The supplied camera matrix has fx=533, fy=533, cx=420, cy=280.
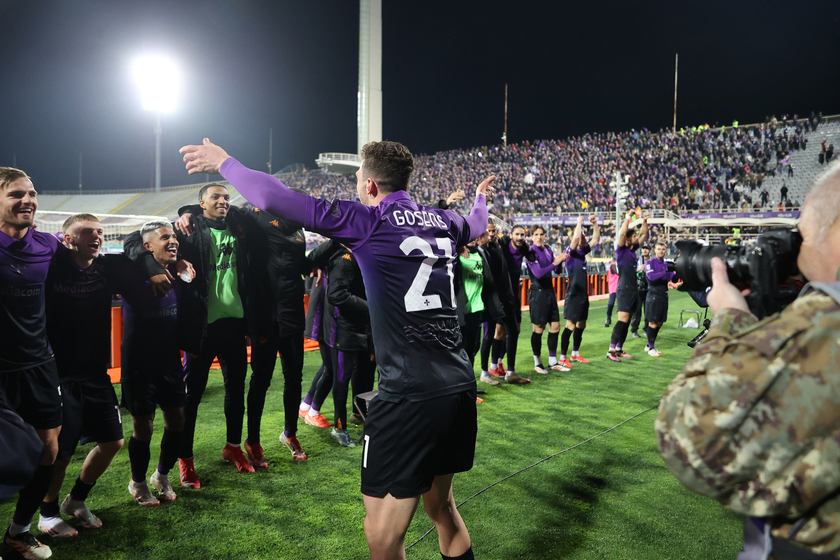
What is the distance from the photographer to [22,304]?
9.54ft

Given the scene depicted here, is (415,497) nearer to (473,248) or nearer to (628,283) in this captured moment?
(473,248)

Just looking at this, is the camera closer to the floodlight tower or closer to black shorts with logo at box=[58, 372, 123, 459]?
black shorts with logo at box=[58, 372, 123, 459]

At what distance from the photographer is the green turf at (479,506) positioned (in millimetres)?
3004

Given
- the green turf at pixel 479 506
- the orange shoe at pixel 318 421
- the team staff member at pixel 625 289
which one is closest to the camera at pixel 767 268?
the green turf at pixel 479 506

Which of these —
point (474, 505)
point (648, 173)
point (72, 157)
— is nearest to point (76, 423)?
point (474, 505)

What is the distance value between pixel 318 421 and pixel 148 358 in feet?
7.04

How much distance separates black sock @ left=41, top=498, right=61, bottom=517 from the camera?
312 centimetres

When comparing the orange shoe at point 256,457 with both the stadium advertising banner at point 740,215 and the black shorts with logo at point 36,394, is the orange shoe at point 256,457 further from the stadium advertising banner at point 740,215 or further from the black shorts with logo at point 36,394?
the stadium advertising banner at point 740,215

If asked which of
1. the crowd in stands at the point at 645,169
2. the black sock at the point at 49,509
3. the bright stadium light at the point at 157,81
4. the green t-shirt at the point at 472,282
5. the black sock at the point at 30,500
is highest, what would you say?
the bright stadium light at the point at 157,81

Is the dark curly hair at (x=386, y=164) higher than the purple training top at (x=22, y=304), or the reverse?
the dark curly hair at (x=386, y=164)

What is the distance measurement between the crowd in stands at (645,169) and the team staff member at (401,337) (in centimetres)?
2185

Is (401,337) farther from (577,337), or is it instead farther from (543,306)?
(577,337)

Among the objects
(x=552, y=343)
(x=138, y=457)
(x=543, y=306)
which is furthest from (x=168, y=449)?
Answer: (x=552, y=343)

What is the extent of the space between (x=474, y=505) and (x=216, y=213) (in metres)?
2.72
